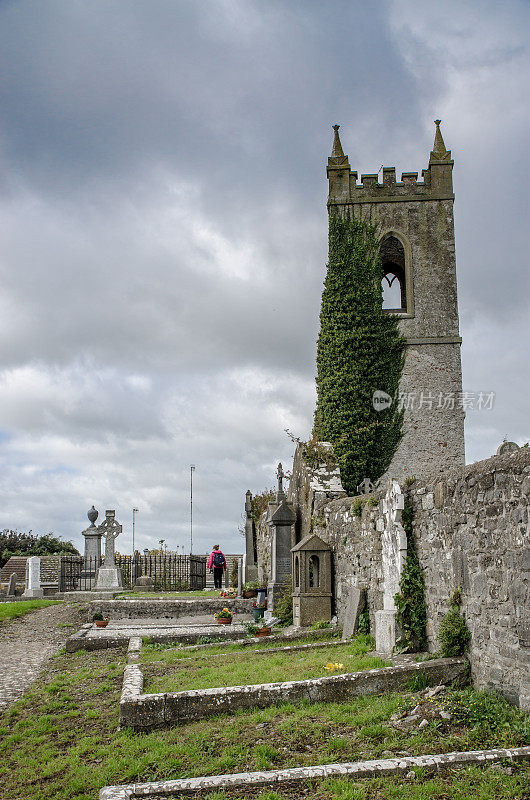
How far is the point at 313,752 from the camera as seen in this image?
529 cm

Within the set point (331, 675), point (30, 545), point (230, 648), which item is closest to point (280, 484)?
point (230, 648)

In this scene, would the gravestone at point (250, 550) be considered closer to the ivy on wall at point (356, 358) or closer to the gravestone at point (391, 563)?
the ivy on wall at point (356, 358)

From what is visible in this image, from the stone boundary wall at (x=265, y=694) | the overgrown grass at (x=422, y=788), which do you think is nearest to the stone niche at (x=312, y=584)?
the stone boundary wall at (x=265, y=694)

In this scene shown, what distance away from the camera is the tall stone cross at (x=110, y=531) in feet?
80.9

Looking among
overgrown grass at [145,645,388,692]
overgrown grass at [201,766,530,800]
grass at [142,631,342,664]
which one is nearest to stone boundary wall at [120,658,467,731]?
overgrown grass at [145,645,388,692]

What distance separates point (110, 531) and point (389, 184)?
16.6 meters

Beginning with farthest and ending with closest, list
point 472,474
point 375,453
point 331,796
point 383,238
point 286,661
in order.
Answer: point 383,238, point 375,453, point 286,661, point 472,474, point 331,796

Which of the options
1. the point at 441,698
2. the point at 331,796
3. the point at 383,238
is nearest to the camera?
the point at 331,796

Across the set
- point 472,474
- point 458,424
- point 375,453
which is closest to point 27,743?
point 472,474

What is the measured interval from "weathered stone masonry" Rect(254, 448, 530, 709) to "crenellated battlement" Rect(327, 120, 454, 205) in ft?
60.3

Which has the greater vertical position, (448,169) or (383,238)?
(448,169)

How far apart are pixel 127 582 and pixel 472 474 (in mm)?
23482

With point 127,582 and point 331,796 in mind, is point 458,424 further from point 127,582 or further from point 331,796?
point 331,796

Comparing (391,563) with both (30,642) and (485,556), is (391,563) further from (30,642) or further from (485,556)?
(30,642)
